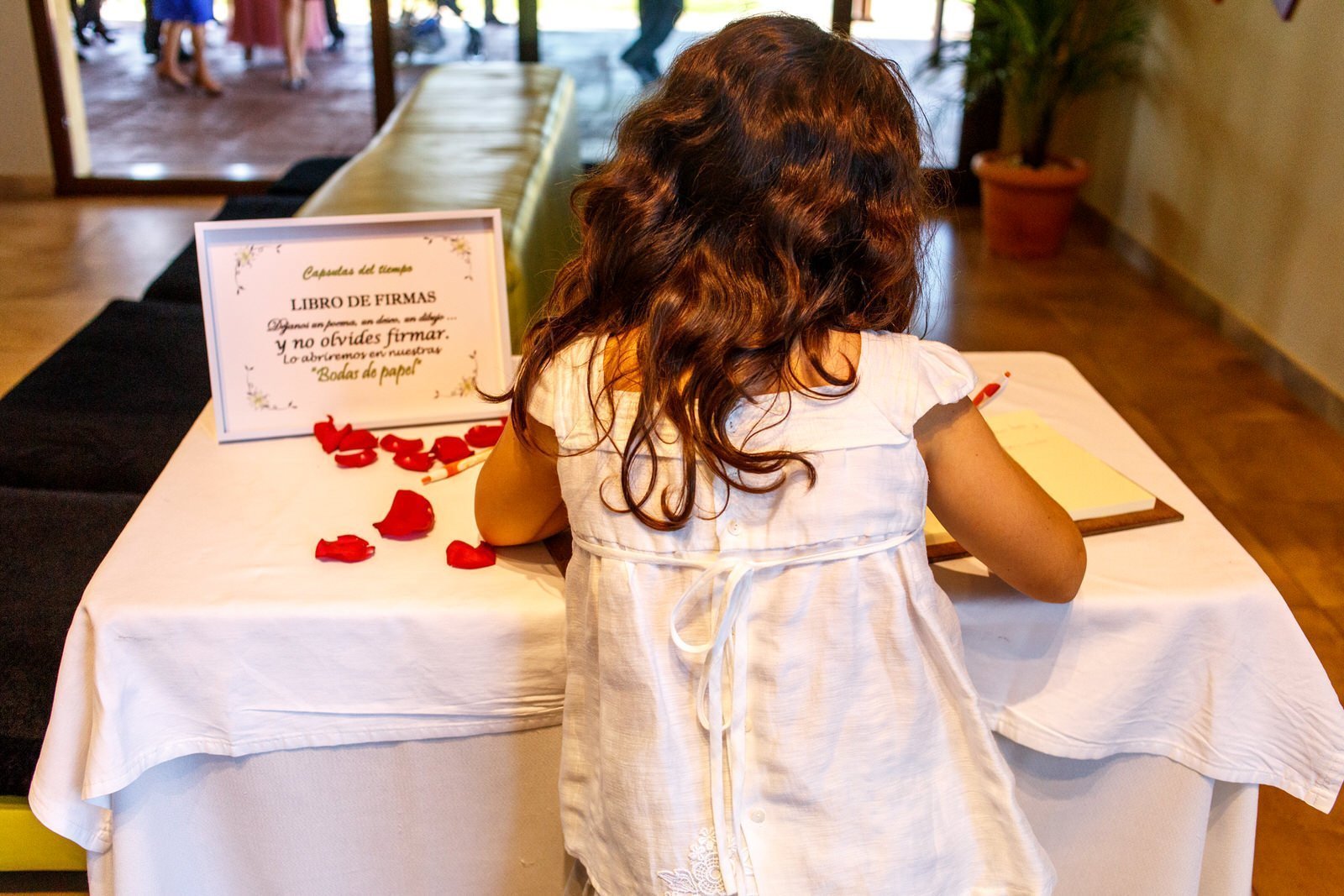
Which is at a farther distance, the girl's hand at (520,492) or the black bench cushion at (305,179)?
the black bench cushion at (305,179)

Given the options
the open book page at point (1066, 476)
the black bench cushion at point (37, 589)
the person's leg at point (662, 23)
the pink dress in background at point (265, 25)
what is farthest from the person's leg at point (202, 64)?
the open book page at point (1066, 476)

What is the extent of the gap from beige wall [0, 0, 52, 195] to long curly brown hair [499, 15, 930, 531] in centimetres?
518

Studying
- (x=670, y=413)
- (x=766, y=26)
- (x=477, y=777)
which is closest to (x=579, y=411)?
(x=670, y=413)

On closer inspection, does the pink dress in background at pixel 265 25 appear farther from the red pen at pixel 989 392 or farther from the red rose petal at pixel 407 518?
the red pen at pixel 989 392

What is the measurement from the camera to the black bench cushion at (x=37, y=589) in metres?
1.53

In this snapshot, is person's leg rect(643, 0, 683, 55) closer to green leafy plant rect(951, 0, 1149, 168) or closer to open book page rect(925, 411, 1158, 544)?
green leafy plant rect(951, 0, 1149, 168)

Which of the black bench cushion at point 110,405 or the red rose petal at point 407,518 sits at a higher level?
the red rose petal at point 407,518

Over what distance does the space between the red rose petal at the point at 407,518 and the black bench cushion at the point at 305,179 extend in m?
2.68

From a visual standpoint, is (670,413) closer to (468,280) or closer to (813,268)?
(813,268)

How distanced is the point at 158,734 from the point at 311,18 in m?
4.89

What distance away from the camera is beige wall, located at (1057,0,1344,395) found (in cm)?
338

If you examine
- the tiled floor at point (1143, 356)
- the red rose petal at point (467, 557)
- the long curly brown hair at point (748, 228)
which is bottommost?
the tiled floor at point (1143, 356)

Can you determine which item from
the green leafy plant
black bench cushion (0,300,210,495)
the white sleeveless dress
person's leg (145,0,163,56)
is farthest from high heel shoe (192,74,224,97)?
the white sleeveless dress

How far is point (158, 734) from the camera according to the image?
Answer: 1.19m
